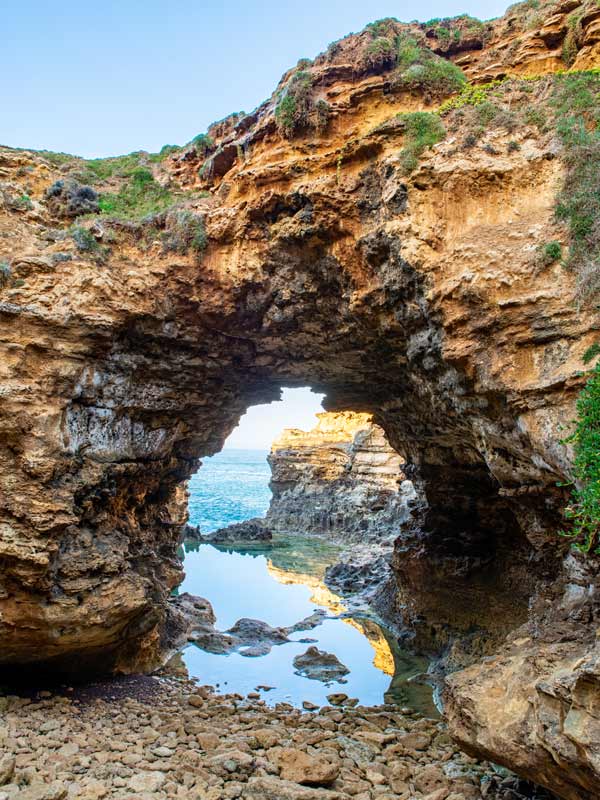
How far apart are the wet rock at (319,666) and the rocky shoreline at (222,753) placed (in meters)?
1.93

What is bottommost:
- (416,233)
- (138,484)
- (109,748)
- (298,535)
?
(298,535)

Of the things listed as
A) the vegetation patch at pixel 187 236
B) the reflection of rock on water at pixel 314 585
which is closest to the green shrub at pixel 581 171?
the vegetation patch at pixel 187 236

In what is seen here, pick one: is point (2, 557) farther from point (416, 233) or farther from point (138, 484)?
point (416, 233)

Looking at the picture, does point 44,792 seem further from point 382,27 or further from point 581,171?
point 382,27

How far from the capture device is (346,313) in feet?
32.9

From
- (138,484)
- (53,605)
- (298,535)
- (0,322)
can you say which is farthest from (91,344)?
(298,535)

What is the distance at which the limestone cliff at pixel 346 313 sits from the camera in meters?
6.95

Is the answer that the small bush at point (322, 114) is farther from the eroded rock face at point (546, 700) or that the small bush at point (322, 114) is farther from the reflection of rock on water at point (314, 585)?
the reflection of rock on water at point (314, 585)

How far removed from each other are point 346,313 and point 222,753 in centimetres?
781

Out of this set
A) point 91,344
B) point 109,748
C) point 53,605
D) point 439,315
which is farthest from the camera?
point 91,344

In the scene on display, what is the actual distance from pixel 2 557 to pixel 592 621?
8780 mm

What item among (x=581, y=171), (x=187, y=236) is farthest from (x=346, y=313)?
(x=581, y=171)

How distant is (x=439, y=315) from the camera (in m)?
7.69

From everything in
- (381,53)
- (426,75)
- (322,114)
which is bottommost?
(322,114)
